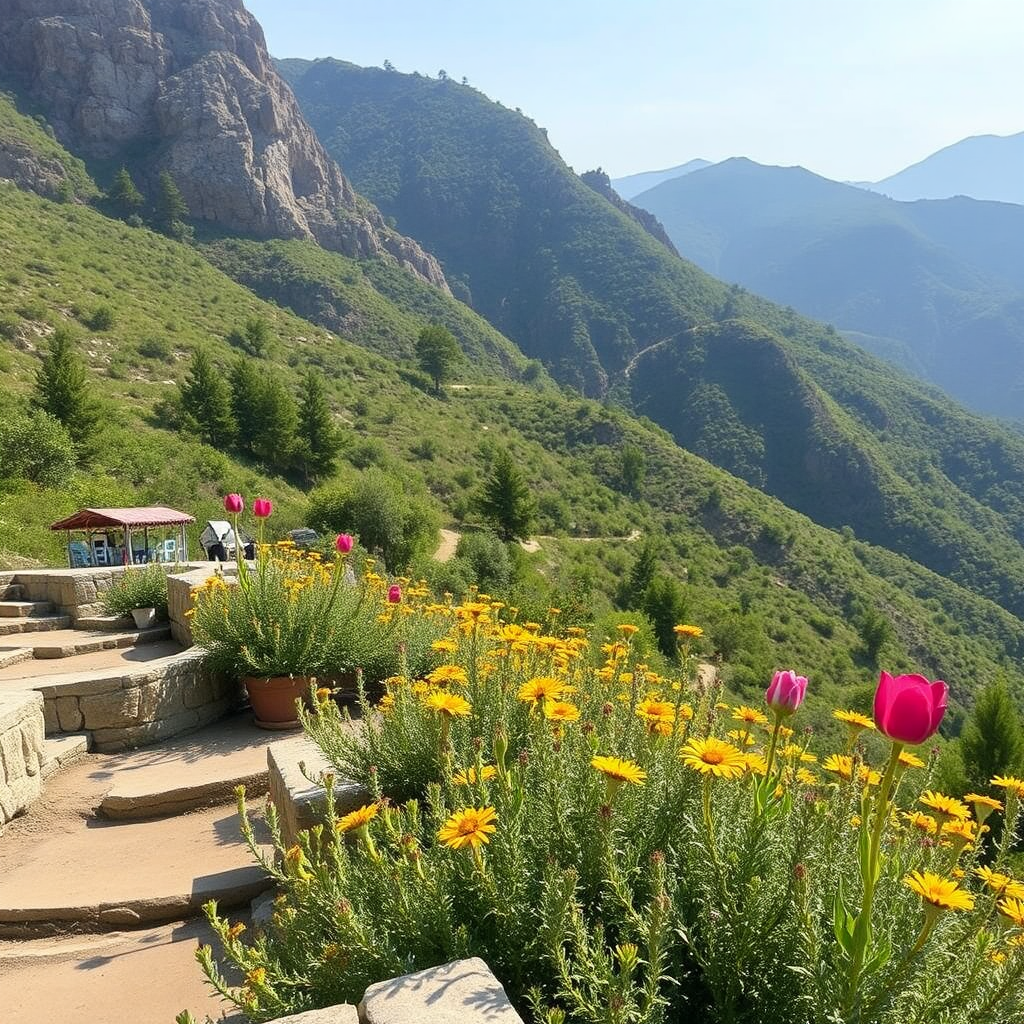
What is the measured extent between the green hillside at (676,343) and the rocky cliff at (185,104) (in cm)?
2814

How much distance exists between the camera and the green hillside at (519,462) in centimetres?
2608

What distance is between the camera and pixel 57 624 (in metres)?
7.33

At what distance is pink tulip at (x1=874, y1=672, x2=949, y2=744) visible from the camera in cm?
111

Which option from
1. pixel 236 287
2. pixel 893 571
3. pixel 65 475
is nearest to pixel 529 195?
pixel 236 287

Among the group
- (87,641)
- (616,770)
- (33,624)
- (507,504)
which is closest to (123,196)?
(507,504)

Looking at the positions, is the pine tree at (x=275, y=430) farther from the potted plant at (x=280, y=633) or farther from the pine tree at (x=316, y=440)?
the potted plant at (x=280, y=633)

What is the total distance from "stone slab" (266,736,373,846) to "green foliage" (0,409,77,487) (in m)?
15.4

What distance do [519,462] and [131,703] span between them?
1421 inches

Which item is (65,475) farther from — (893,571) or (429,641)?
(893,571)

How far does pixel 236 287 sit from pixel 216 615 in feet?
167

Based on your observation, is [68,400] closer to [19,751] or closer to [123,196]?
[19,751]

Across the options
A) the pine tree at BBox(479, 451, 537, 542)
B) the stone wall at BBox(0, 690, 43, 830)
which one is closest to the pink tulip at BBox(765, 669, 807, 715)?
the stone wall at BBox(0, 690, 43, 830)

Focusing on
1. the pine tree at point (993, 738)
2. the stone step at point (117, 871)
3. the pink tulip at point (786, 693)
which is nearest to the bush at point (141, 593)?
the stone step at point (117, 871)

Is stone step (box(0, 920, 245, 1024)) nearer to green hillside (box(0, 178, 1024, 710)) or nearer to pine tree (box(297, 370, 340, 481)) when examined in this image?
green hillside (box(0, 178, 1024, 710))
